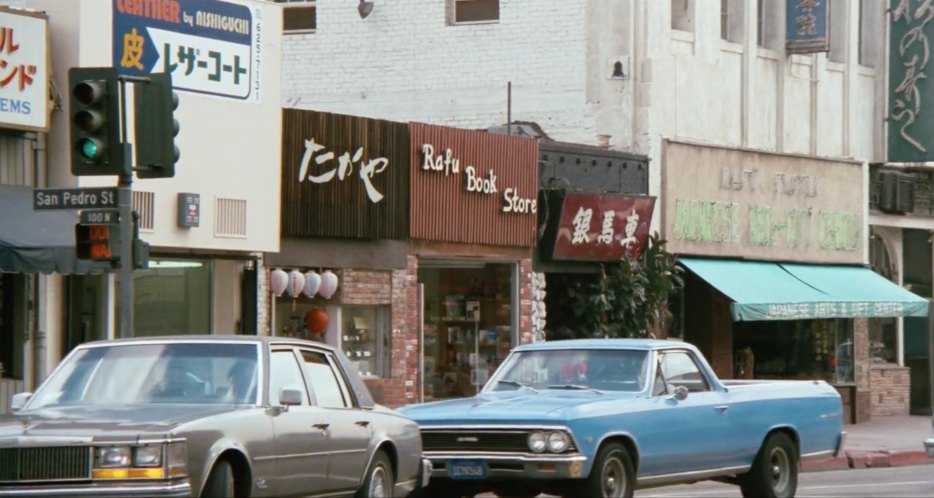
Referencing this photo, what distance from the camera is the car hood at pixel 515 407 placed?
15.6 meters

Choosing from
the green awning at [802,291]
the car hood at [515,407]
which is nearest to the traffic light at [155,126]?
the car hood at [515,407]

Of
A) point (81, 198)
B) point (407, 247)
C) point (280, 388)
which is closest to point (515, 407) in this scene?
point (280, 388)

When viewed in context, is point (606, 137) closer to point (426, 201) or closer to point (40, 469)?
point (426, 201)

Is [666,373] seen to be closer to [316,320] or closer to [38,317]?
[38,317]

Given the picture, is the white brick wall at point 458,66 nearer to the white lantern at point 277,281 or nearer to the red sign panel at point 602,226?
the red sign panel at point 602,226

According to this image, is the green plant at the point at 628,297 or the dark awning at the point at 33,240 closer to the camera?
the dark awning at the point at 33,240

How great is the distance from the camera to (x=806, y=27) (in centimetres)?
3469

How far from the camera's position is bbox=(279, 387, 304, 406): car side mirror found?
516 inches

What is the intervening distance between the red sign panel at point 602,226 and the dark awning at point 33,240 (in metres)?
10.5

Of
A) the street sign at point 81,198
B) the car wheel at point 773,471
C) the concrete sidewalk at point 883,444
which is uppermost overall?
the street sign at point 81,198

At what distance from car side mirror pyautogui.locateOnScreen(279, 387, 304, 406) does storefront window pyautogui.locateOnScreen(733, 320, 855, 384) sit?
2209 centimetres

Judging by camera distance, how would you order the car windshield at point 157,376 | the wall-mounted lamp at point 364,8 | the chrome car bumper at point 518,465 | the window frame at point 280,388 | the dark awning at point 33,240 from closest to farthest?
the car windshield at point 157,376 < the window frame at point 280,388 < the chrome car bumper at point 518,465 < the dark awning at point 33,240 < the wall-mounted lamp at point 364,8

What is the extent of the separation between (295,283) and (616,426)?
385 inches

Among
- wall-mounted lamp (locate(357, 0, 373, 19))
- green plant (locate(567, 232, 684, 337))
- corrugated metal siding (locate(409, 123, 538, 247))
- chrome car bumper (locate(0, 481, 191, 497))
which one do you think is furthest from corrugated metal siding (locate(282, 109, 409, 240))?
chrome car bumper (locate(0, 481, 191, 497))
